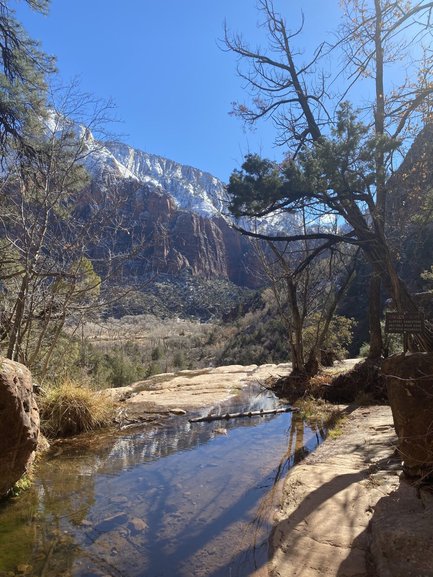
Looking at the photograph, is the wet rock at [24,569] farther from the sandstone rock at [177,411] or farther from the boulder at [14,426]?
the sandstone rock at [177,411]

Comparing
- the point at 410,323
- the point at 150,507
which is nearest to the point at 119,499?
the point at 150,507

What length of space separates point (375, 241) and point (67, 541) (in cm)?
671

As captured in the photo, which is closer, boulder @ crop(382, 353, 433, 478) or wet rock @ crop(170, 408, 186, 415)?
boulder @ crop(382, 353, 433, 478)

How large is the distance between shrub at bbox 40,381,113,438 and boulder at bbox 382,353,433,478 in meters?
5.55

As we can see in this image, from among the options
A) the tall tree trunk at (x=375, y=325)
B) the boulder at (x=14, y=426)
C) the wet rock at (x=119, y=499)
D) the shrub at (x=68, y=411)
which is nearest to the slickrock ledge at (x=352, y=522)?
the wet rock at (x=119, y=499)

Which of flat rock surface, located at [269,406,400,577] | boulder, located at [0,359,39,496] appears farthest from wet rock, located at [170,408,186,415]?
boulder, located at [0,359,39,496]

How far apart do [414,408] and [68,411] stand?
5.85m

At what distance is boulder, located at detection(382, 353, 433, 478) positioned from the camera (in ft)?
14.2

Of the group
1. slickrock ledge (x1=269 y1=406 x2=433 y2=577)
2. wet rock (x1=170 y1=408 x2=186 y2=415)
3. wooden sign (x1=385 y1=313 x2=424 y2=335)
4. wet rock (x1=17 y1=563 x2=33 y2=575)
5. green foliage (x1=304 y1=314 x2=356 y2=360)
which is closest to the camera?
slickrock ledge (x1=269 y1=406 x2=433 y2=577)

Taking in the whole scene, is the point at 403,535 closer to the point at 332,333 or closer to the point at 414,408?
the point at 414,408

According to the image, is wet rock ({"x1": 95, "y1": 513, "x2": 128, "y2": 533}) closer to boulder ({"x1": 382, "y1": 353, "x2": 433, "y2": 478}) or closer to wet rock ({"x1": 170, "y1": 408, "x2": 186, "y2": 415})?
boulder ({"x1": 382, "y1": 353, "x2": 433, "y2": 478})

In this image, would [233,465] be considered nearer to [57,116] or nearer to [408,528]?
[408,528]

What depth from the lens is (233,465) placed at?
6.76m

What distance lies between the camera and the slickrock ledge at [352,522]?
3350mm
